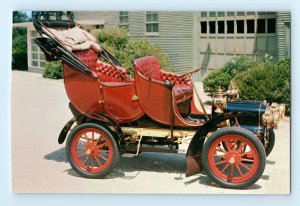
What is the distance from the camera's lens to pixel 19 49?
221 inches

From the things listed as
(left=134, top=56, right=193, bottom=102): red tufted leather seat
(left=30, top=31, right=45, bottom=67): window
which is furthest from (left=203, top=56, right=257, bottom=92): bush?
(left=30, top=31, right=45, bottom=67): window

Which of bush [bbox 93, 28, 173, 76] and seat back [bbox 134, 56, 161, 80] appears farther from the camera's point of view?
bush [bbox 93, 28, 173, 76]

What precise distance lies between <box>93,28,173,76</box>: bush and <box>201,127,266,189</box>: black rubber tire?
1.86 m

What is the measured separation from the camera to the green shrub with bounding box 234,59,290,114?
5.59m

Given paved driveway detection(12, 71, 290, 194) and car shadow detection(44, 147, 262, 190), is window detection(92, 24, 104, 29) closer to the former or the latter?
paved driveway detection(12, 71, 290, 194)

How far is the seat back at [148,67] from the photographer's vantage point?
15.9 feet

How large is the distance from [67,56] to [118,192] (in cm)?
143

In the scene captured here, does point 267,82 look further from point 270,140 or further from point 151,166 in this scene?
point 151,166

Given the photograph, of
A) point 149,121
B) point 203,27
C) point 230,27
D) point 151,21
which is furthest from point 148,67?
Answer: point 230,27

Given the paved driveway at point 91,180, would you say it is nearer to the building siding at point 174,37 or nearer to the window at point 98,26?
the window at point 98,26

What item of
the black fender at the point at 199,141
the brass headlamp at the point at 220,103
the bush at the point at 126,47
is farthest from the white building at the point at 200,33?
the black fender at the point at 199,141

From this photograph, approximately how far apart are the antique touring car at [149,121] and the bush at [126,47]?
1130mm

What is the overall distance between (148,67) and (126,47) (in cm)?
151

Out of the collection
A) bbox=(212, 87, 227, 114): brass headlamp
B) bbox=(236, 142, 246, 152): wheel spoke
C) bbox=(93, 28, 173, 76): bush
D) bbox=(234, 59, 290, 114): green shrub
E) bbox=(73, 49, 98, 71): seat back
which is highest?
bbox=(93, 28, 173, 76): bush
